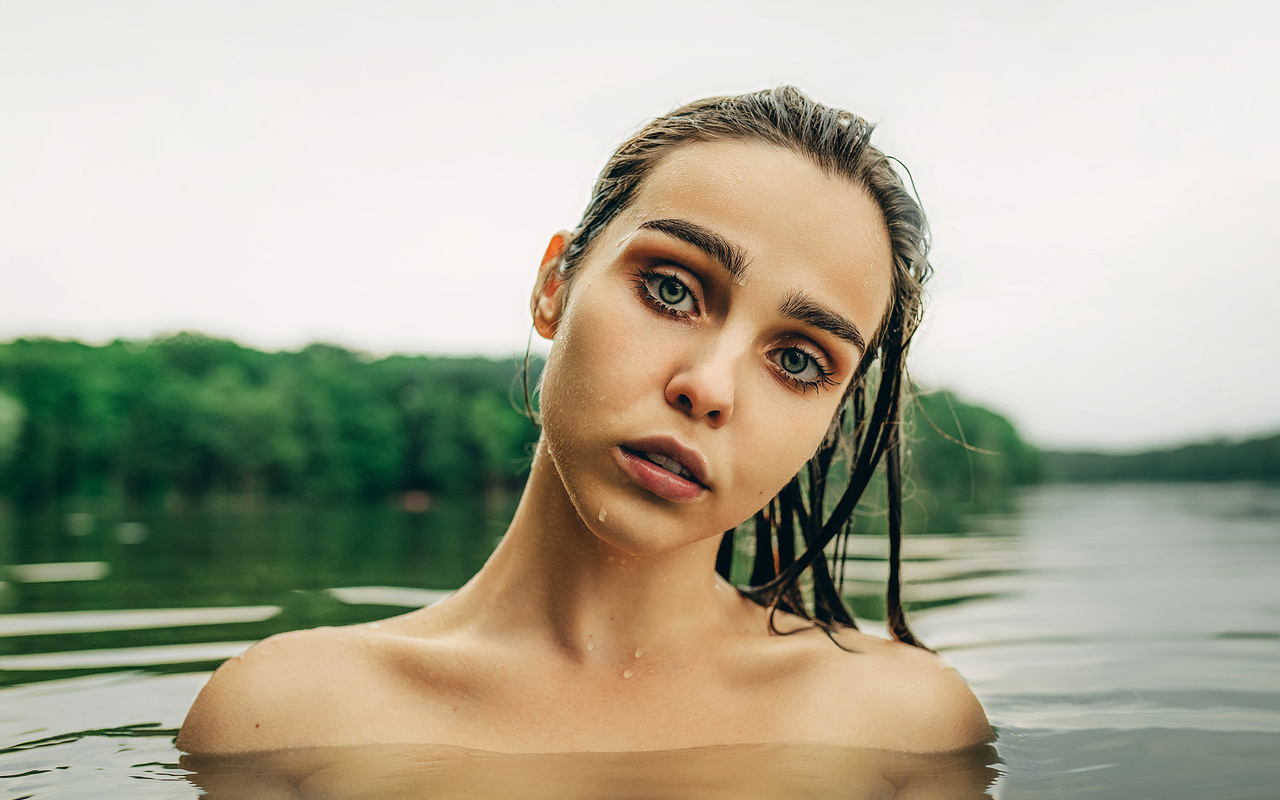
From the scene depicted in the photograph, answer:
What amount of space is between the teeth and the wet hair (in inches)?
27.5

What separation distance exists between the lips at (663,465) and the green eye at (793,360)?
368 mm

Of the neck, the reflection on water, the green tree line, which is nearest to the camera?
the reflection on water

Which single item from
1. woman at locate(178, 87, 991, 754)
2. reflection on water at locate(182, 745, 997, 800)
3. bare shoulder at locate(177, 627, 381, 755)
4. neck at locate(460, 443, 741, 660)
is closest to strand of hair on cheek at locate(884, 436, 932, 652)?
woman at locate(178, 87, 991, 754)

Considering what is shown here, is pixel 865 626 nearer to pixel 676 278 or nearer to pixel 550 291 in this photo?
pixel 550 291

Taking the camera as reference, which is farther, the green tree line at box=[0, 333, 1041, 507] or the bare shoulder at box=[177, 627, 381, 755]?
the green tree line at box=[0, 333, 1041, 507]

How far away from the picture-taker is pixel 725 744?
99.3 inches

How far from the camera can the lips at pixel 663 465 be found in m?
2.09

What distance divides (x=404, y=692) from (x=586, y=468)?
889mm

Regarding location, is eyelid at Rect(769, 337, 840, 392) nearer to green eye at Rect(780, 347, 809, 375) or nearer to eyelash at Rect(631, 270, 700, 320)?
green eye at Rect(780, 347, 809, 375)

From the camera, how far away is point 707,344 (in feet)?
7.11

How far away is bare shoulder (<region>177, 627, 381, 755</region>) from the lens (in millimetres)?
2428

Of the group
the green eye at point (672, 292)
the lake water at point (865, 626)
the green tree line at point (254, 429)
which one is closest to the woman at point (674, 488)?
the green eye at point (672, 292)

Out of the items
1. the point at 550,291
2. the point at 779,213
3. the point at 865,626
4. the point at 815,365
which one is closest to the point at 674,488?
the point at 815,365

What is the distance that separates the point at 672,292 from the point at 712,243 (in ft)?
0.48
